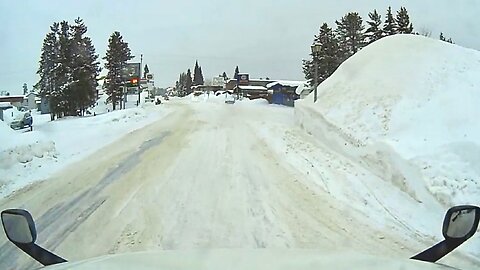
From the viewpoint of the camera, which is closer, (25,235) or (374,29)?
(25,235)

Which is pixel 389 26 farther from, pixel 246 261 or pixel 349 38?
pixel 246 261

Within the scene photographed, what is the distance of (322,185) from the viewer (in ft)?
27.7

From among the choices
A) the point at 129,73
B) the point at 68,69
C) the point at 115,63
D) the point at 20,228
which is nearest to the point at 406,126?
the point at 129,73

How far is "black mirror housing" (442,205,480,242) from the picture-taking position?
8.84 feet

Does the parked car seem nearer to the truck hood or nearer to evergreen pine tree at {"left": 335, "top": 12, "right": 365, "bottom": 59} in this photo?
the truck hood

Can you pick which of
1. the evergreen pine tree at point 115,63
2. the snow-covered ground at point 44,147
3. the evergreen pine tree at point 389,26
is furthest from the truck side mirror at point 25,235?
the evergreen pine tree at point 389,26

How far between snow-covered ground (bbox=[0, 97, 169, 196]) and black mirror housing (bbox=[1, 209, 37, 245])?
5340 mm

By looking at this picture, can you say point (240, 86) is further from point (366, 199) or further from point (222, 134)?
point (366, 199)

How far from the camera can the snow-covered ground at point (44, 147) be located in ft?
29.0

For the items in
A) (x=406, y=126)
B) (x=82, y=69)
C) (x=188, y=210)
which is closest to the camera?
(x=188, y=210)

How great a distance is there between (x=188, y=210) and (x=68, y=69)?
4.91 meters

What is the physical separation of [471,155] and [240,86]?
2273 inches

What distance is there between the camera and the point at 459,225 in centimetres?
272

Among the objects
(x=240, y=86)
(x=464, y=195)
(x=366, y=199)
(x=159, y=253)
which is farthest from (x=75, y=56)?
(x=240, y=86)
